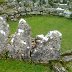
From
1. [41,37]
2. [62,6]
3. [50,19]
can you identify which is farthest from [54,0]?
[41,37]

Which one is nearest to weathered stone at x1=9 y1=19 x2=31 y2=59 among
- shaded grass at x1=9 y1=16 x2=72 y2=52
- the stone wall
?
the stone wall

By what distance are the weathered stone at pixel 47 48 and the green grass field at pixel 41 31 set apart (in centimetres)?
55

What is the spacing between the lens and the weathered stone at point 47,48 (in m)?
21.3

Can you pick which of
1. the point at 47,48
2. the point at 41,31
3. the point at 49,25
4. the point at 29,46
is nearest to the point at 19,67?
the point at 29,46

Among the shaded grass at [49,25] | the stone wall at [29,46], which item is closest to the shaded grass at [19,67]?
the stone wall at [29,46]

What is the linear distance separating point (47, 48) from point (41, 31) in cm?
704

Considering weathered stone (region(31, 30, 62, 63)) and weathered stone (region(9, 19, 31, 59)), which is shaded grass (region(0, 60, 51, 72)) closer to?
weathered stone (region(31, 30, 62, 63))

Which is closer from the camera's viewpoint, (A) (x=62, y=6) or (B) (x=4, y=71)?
(B) (x=4, y=71)

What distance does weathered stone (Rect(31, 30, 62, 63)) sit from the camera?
840 inches

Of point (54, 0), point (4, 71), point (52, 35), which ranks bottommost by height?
point (54, 0)

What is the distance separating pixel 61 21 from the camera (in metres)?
30.8

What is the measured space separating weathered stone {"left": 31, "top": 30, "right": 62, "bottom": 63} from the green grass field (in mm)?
554

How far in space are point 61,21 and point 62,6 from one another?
358 centimetres

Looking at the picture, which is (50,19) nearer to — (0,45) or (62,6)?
(62,6)
